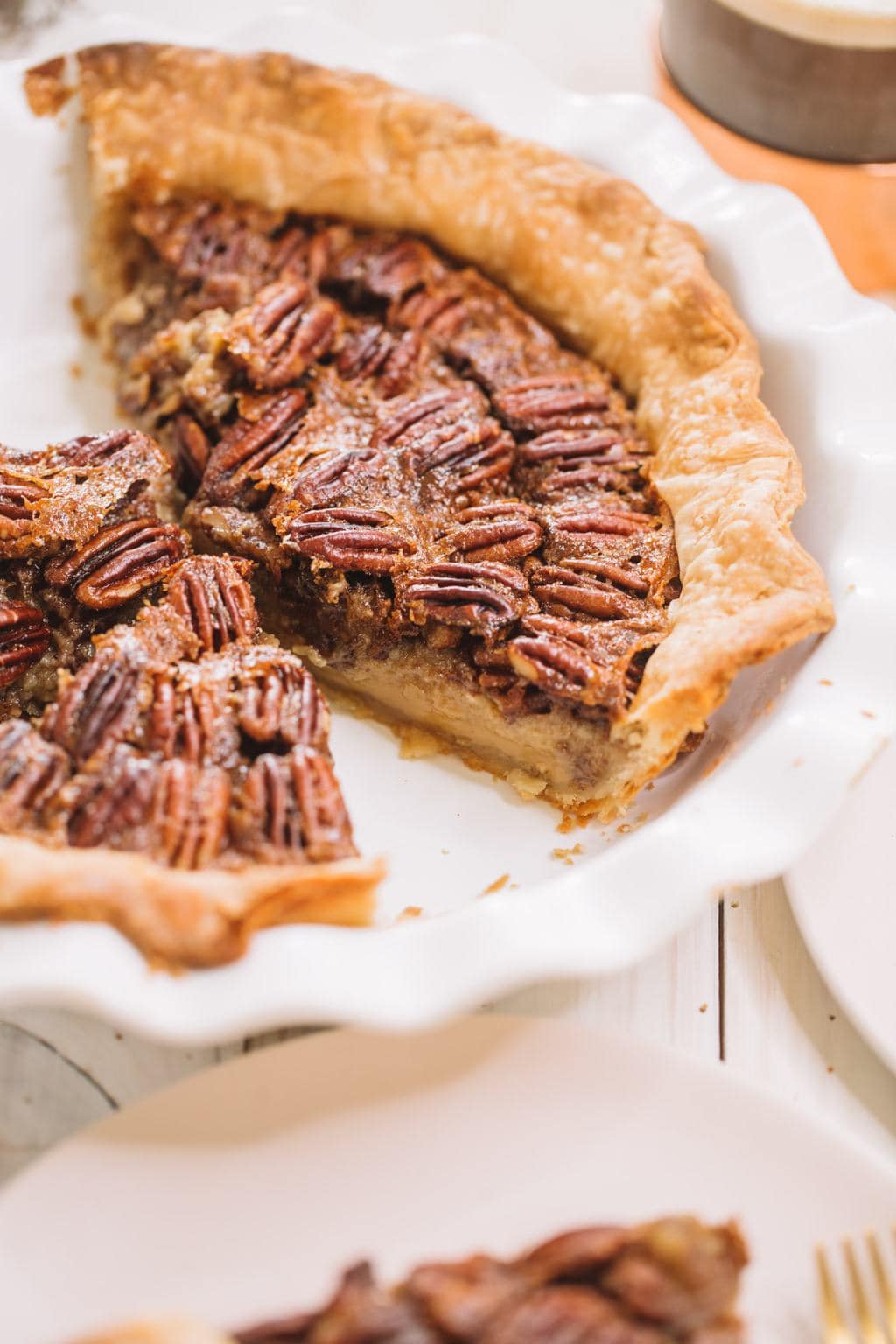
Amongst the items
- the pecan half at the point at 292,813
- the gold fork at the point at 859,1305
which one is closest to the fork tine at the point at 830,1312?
the gold fork at the point at 859,1305

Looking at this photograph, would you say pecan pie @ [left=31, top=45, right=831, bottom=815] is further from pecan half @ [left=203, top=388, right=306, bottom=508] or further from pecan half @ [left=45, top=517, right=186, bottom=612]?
pecan half @ [left=45, top=517, right=186, bottom=612]

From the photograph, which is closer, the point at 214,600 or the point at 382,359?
the point at 214,600

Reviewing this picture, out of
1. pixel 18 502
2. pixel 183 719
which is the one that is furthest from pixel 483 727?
pixel 18 502

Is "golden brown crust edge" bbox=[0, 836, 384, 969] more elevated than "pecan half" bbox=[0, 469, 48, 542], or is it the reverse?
"pecan half" bbox=[0, 469, 48, 542]

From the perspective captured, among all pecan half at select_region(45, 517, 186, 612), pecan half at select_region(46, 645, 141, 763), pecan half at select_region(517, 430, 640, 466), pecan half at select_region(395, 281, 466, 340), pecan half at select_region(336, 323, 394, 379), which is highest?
pecan half at select_region(395, 281, 466, 340)

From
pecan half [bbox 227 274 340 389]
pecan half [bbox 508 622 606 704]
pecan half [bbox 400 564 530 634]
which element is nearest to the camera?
pecan half [bbox 508 622 606 704]

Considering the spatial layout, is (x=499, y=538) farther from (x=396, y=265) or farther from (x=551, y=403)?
(x=396, y=265)

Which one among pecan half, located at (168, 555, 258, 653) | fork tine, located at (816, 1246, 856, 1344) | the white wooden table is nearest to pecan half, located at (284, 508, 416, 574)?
pecan half, located at (168, 555, 258, 653)
